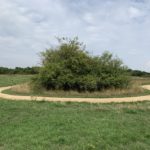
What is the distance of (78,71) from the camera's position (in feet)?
98.9

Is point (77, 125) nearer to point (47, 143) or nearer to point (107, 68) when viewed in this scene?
point (47, 143)

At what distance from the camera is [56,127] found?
1051 cm

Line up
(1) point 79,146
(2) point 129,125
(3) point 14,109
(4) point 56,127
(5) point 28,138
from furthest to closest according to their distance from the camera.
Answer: (3) point 14,109 → (2) point 129,125 → (4) point 56,127 → (5) point 28,138 → (1) point 79,146

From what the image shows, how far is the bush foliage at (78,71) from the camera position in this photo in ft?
97.5

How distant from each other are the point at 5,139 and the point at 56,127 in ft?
6.25

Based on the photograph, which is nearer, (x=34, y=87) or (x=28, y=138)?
(x=28, y=138)

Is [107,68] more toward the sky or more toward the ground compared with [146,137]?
more toward the sky

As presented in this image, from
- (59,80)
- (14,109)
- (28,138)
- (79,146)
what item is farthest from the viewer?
(59,80)

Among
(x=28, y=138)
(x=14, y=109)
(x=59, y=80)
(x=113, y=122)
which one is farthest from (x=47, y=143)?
(x=59, y=80)

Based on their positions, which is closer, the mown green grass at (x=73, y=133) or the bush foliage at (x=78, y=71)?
the mown green grass at (x=73, y=133)

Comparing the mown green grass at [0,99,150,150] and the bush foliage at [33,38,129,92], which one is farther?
the bush foliage at [33,38,129,92]

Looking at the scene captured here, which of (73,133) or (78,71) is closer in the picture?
(73,133)

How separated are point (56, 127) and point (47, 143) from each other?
6.91ft

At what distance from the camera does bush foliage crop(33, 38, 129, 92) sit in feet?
97.5
